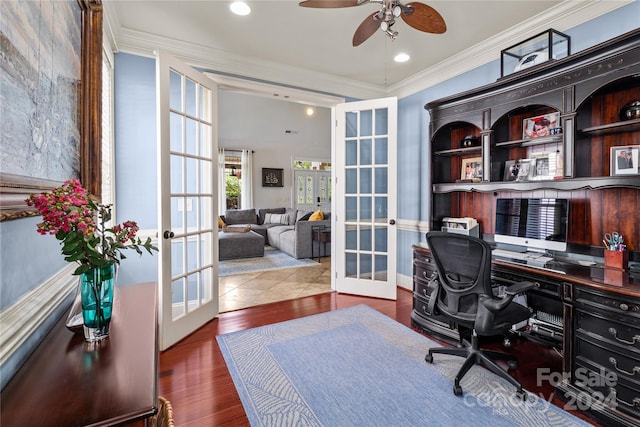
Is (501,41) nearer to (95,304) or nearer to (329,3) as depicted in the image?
(329,3)

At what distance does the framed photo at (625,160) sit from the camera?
2092mm

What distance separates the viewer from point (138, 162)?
295 cm

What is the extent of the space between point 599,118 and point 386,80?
95.1 inches

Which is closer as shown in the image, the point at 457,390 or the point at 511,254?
the point at 457,390

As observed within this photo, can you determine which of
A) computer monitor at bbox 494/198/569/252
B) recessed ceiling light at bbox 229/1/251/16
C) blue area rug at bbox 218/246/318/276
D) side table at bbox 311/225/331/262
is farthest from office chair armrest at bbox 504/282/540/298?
side table at bbox 311/225/331/262

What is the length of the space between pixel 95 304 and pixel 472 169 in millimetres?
3286

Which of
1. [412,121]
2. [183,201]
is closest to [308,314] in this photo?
[183,201]

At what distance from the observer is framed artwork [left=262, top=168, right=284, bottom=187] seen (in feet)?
28.3

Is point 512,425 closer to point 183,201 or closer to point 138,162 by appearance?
point 183,201

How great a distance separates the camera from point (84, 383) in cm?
82

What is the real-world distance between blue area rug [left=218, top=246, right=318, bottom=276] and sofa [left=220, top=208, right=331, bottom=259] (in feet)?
0.71

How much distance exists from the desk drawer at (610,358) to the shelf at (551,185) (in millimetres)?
952

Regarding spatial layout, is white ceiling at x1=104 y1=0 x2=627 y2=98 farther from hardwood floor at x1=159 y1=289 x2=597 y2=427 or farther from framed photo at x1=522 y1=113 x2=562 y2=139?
hardwood floor at x1=159 y1=289 x2=597 y2=427

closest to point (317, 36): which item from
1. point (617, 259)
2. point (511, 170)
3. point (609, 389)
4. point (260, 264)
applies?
point (511, 170)
